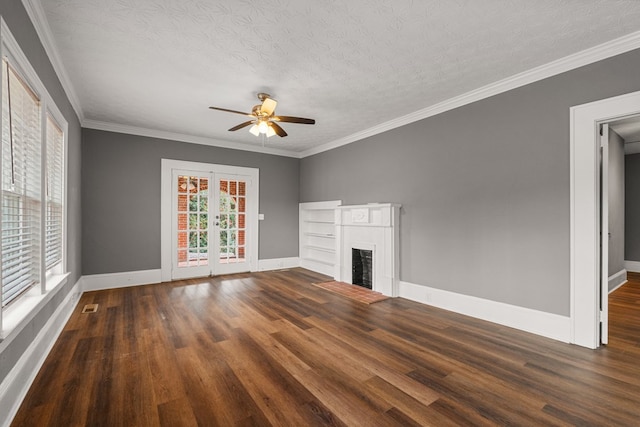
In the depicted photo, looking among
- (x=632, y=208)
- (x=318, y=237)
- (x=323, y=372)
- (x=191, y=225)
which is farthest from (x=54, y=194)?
(x=632, y=208)

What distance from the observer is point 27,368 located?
2094mm

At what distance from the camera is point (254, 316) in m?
3.57

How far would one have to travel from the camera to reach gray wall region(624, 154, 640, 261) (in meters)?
6.12

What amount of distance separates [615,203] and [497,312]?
12.2ft

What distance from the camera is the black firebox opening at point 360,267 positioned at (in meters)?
5.05

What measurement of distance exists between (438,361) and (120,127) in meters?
5.73

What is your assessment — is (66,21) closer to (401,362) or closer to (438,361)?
(401,362)

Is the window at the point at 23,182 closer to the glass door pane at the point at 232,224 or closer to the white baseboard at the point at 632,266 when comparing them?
the glass door pane at the point at 232,224

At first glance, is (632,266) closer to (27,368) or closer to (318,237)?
(318,237)

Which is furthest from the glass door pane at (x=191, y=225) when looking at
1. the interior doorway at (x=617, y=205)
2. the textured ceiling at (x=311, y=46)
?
the interior doorway at (x=617, y=205)

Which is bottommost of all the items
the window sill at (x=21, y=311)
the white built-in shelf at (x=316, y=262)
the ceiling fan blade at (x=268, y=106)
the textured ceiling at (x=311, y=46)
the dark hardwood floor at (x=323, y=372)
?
the dark hardwood floor at (x=323, y=372)

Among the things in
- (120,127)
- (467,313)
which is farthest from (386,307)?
(120,127)

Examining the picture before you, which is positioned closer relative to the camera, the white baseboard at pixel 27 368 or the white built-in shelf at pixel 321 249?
the white baseboard at pixel 27 368

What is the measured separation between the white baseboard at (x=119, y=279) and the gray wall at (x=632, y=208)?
9.46 metres
